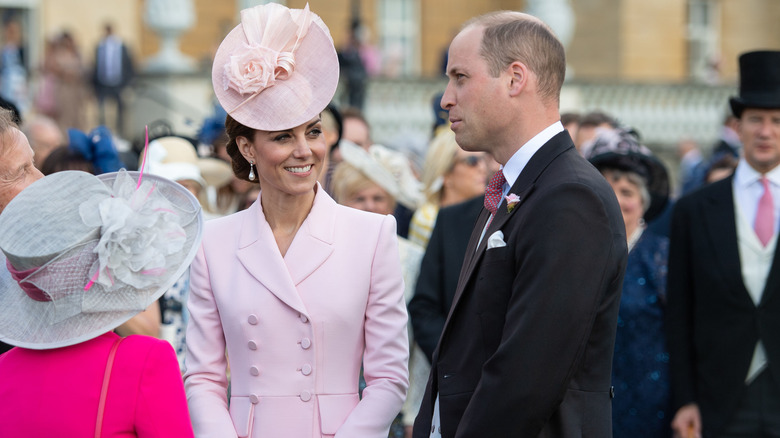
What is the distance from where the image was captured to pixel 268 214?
3594 mm

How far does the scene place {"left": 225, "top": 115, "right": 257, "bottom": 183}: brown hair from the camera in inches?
138

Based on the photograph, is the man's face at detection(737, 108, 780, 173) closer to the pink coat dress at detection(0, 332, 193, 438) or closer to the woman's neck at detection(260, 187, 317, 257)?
the woman's neck at detection(260, 187, 317, 257)

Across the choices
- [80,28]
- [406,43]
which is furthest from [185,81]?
[406,43]

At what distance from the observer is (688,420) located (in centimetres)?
489

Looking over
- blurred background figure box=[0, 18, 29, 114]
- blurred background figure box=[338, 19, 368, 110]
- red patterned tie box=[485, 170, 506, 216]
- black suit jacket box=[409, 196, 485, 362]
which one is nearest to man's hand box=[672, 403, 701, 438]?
black suit jacket box=[409, 196, 485, 362]

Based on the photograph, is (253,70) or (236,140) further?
(236,140)

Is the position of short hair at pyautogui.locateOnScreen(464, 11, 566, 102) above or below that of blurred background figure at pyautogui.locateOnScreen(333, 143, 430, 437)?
above

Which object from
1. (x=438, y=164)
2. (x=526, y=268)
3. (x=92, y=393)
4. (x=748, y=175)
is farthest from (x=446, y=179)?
(x=92, y=393)

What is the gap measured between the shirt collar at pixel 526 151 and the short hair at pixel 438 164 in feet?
8.25

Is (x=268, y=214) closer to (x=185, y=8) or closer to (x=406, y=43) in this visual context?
(x=185, y=8)

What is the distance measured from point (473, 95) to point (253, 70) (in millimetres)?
708

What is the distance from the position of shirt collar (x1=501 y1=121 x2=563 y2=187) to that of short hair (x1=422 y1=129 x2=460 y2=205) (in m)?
2.52

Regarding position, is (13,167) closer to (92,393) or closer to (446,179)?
(92,393)

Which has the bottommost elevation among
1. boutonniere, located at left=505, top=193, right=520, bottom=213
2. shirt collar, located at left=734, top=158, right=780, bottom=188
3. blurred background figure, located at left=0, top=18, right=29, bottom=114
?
blurred background figure, located at left=0, top=18, right=29, bottom=114
